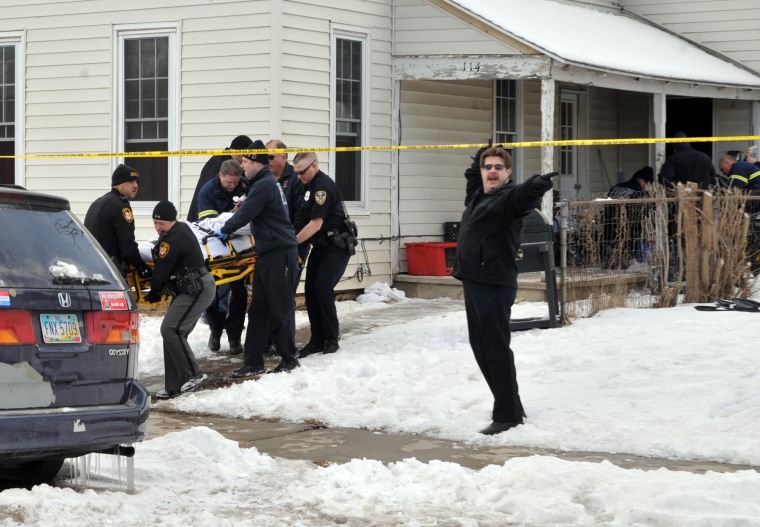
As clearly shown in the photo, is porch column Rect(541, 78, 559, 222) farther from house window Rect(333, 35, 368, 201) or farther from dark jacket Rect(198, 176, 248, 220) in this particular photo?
dark jacket Rect(198, 176, 248, 220)

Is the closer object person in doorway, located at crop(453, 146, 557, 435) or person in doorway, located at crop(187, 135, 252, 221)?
person in doorway, located at crop(453, 146, 557, 435)

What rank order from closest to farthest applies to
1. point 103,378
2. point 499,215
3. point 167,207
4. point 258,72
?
1. point 103,378
2. point 499,215
3. point 167,207
4. point 258,72

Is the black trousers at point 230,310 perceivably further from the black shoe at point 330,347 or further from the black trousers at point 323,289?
the black shoe at point 330,347

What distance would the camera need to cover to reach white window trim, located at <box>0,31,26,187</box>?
649 inches

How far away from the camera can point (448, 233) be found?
1700 cm

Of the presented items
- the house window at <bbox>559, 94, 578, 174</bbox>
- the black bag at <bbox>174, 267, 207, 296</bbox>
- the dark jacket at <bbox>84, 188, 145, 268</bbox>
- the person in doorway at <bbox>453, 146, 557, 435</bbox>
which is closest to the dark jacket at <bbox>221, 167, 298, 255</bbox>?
the black bag at <bbox>174, 267, 207, 296</bbox>

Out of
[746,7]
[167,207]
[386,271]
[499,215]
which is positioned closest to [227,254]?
[167,207]

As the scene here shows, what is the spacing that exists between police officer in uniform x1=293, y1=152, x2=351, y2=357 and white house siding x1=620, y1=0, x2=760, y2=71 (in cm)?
1129

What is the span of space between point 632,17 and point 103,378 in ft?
55.6

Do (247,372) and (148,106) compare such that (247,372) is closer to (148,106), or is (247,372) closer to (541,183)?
(541,183)

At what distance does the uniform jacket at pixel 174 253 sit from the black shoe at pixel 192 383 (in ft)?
2.73

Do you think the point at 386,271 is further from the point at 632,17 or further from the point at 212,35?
the point at 632,17

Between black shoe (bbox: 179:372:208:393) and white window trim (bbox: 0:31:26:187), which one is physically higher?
white window trim (bbox: 0:31:26:187)

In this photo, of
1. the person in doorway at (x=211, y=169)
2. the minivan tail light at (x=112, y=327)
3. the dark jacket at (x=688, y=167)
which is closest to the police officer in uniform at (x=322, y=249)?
the person in doorway at (x=211, y=169)
